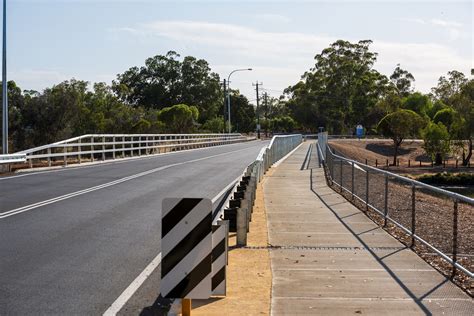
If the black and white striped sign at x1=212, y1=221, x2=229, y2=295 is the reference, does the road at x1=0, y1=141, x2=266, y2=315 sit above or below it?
below

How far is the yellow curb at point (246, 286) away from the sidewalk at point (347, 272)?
14 cm

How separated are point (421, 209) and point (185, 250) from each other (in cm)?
686

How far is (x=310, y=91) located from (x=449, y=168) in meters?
63.8

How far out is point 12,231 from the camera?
37.5 feet

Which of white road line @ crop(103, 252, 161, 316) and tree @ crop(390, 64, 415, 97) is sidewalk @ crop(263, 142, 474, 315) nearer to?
white road line @ crop(103, 252, 161, 316)

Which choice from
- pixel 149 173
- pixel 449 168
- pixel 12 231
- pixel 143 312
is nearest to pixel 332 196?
pixel 149 173

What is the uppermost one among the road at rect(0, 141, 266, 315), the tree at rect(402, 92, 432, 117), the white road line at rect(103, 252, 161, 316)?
the tree at rect(402, 92, 432, 117)

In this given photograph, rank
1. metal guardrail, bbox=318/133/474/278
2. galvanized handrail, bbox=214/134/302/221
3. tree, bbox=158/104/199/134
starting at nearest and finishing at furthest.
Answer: metal guardrail, bbox=318/133/474/278 → galvanized handrail, bbox=214/134/302/221 → tree, bbox=158/104/199/134

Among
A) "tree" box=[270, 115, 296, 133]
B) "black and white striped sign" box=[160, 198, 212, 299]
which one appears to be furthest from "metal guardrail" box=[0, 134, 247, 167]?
"tree" box=[270, 115, 296, 133]

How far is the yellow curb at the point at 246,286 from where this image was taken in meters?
6.94

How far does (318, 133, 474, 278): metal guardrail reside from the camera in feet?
29.9

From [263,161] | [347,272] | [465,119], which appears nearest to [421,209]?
[347,272]

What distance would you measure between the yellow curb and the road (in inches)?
34.1

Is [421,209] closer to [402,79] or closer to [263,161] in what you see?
[263,161]
